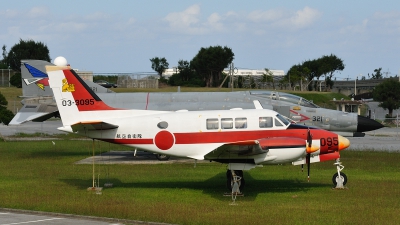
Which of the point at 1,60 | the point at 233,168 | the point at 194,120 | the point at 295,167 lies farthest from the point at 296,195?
the point at 1,60

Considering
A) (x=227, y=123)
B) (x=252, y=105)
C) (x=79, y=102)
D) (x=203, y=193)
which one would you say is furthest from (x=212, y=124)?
(x=252, y=105)

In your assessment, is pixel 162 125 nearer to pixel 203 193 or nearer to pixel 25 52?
pixel 203 193

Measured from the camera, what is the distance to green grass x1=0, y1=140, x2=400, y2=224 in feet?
55.8

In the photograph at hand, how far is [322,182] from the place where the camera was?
23.6 meters

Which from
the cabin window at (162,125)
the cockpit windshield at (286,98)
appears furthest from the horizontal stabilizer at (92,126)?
the cockpit windshield at (286,98)

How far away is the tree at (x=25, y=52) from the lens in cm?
10569

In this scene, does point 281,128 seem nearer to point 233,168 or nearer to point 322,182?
Result: point 233,168

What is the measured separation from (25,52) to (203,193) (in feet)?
298

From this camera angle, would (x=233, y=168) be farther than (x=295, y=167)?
No

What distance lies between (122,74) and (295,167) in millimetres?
73275

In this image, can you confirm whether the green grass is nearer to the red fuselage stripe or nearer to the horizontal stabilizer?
the red fuselage stripe

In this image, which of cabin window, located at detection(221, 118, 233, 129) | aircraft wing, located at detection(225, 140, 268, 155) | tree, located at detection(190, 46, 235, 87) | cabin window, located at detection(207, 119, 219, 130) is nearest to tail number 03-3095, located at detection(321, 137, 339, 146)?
aircraft wing, located at detection(225, 140, 268, 155)

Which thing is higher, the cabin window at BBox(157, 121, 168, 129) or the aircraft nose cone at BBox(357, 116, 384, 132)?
the cabin window at BBox(157, 121, 168, 129)

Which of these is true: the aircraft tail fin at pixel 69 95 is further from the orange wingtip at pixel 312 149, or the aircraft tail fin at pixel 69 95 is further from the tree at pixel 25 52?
the tree at pixel 25 52
